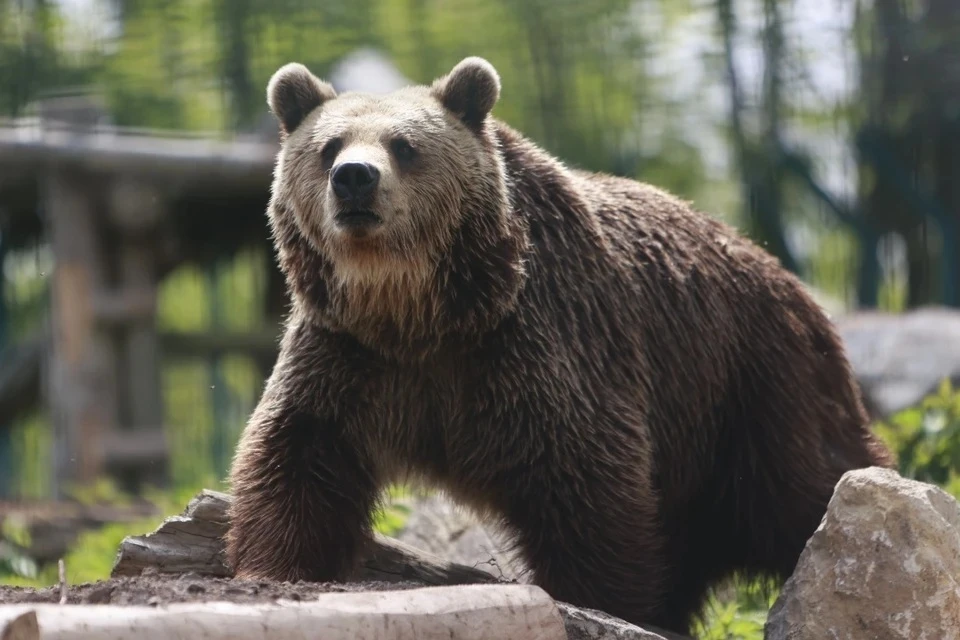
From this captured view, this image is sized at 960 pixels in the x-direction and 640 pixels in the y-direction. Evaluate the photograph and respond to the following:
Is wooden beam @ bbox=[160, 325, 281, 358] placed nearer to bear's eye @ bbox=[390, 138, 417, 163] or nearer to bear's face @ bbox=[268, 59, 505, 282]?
bear's face @ bbox=[268, 59, 505, 282]

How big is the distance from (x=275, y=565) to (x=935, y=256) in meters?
11.7

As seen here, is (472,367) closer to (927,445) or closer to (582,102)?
(927,445)

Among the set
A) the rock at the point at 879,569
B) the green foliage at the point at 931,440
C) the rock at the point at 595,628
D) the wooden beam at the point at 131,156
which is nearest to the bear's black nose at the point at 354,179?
the rock at the point at 595,628

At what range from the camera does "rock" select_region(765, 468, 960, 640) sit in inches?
154

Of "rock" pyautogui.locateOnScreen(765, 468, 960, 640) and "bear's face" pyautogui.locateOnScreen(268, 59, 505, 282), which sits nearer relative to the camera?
"rock" pyautogui.locateOnScreen(765, 468, 960, 640)

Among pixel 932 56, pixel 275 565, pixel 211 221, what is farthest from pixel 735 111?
pixel 275 565

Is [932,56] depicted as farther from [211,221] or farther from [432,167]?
[432,167]

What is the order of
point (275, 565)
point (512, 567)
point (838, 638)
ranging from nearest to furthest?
point (838, 638) → point (275, 565) → point (512, 567)

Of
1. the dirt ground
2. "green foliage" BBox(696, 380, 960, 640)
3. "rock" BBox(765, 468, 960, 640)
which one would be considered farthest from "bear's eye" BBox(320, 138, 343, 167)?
"green foliage" BBox(696, 380, 960, 640)

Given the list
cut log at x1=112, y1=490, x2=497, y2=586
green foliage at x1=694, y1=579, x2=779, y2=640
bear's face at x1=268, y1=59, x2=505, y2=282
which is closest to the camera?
bear's face at x1=268, y1=59, x2=505, y2=282

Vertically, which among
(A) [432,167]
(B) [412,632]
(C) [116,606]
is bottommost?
(B) [412,632]

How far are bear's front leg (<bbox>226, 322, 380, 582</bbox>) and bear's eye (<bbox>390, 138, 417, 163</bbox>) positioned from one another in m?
0.76

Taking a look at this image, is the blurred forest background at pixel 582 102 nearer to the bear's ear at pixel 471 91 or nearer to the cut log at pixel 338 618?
the bear's ear at pixel 471 91

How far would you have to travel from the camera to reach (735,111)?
1454 centimetres
